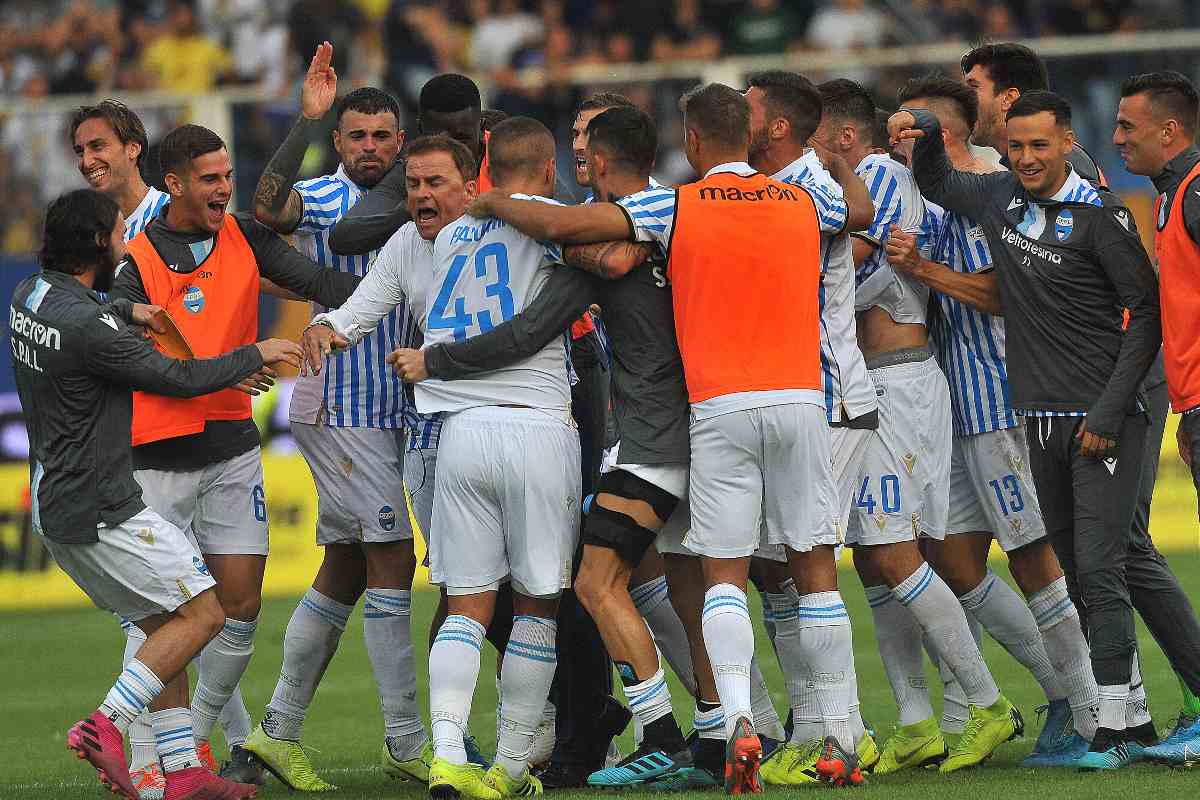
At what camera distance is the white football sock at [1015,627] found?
304 inches

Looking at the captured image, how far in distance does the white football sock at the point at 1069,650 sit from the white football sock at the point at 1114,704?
352mm

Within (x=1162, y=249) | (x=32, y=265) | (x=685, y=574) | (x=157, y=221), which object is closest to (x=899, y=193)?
(x=1162, y=249)

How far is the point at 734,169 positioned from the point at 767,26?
1173 cm

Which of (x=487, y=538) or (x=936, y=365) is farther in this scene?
(x=936, y=365)

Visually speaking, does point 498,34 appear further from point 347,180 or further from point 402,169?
point 402,169

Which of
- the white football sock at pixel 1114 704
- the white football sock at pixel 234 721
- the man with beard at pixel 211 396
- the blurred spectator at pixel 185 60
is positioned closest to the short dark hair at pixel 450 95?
the man with beard at pixel 211 396

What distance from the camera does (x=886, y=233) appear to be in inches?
301

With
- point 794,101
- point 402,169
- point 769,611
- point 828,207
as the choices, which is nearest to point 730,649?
point 769,611

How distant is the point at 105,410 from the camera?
678cm

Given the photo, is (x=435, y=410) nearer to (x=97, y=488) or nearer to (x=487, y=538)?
(x=487, y=538)

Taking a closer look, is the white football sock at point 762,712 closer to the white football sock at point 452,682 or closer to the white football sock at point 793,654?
the white football sock at point 793,654

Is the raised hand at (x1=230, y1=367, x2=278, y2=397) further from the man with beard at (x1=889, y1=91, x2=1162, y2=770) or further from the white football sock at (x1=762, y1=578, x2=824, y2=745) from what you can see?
the man with beard at (x1=889, y1=91, x2=1162, y2=770)

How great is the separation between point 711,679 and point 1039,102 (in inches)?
107

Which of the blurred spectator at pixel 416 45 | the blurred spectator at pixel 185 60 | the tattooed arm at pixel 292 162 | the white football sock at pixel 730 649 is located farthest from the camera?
the blurred spectator at pixel 185 60
